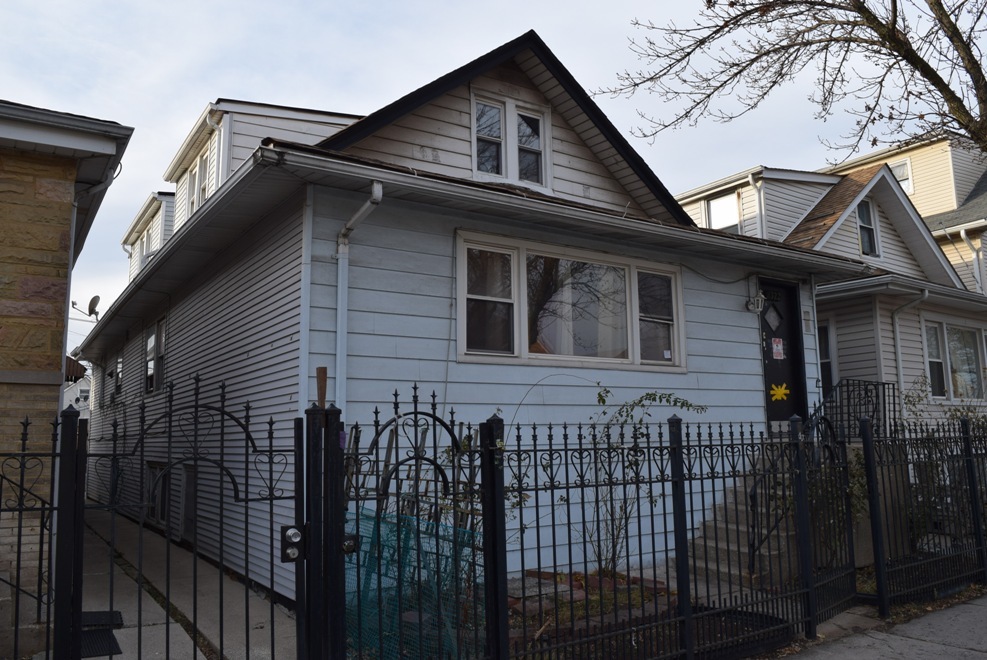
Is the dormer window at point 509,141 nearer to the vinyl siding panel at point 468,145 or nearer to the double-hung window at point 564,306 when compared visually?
the vinyl siding panel at point 468,145

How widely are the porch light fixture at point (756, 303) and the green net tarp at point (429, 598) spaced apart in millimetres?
7189

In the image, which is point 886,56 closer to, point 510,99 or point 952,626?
point 510,99

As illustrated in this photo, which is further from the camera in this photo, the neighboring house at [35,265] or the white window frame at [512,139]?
the white window frame at [512,139]

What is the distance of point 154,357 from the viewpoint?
44.4 feet

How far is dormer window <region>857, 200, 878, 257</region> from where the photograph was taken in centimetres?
1725

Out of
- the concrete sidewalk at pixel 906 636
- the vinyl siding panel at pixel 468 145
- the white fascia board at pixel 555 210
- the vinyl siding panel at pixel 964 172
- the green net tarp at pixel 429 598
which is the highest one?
the vinyl siding panel at pixel 964 172

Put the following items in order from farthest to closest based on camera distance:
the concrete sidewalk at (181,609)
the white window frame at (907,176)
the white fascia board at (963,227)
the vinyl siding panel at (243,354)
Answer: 1. the white window frame at (907,176)
2. the white fascia board at (963,227)
3. the vinyl siding panel at (243,354)
4. the concrete sidewalk at (181,609)

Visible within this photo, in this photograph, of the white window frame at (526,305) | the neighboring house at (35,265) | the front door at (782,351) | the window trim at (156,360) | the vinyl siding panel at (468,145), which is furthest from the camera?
the window trim at (156,360)

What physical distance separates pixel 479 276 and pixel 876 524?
4561 millimetres

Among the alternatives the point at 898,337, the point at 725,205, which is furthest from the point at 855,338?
the point at 725,205

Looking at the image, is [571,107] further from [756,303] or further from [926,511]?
[926,511]

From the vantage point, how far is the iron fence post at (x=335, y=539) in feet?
13.5

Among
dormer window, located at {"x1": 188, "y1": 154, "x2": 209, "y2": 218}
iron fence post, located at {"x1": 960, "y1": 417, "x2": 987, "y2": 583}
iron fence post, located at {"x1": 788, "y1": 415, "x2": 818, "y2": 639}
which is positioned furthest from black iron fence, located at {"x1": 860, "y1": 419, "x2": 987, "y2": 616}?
dormer window, located at {"x1": 188, "y1": 154, "x2": 209, "y2": 218}

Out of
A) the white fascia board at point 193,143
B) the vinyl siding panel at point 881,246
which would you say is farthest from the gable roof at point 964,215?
the white fascia board at point 193,143
